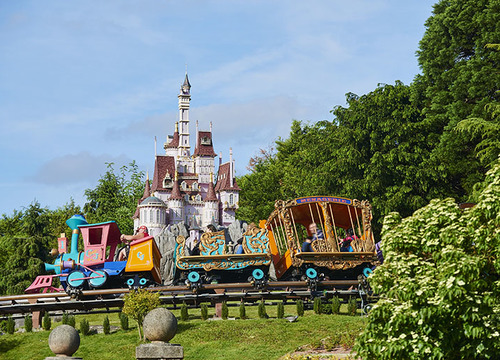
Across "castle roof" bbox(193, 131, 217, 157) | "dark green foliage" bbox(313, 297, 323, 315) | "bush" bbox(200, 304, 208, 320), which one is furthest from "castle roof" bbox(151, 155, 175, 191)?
"dark green foliage" bbox(313, 297, 323, 315)

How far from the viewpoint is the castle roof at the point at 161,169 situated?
288ft

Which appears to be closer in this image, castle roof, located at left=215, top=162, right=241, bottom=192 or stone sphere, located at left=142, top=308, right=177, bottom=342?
stone sphere, located at left=142, top=308, right=177, bottom=342

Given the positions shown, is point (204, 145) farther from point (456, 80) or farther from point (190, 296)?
point (190, 296)

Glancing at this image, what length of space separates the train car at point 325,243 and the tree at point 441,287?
520 inches

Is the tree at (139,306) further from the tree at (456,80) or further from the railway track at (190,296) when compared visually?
the tree at (456,80)

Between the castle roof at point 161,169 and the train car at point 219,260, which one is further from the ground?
the castle roof at point 161,169

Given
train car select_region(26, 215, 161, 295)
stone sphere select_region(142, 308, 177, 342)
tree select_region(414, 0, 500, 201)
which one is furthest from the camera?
tree select_region(414, 0, 500, 201)

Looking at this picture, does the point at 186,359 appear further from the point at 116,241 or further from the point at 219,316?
the point at 116,241

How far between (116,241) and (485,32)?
24067mm

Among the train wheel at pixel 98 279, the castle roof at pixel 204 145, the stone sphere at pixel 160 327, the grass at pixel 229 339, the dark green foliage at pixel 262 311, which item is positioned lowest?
the grass at pixel 229 339

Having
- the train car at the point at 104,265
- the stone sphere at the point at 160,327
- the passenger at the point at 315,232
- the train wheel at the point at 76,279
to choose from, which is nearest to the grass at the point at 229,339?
the train wheel at the point at 76,279

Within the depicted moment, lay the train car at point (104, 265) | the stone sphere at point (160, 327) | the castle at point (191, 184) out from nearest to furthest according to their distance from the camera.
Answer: the stone sphere at point (160, 327) → the train car at point (104, 265) → the castle at point (191, 184)

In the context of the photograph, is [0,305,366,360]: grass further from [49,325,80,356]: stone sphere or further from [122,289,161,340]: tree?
[49,325,80,356]: stone sphere

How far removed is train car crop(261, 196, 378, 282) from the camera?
91.0 feet
